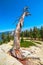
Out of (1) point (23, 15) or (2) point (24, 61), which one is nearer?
(2) point (24, 61)

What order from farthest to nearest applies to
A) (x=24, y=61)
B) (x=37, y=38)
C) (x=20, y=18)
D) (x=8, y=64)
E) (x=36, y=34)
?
1. (x=37, y=38)
2. (x=36, y=34)
3. (x=20, y=18)
4. (x=24, y=61)
5. (x=8, y=64)

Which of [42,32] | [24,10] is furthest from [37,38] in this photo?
[24,10]

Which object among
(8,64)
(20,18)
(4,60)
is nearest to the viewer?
(8,64)

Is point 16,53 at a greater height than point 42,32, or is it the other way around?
point 42,32

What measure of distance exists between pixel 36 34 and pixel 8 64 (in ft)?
206

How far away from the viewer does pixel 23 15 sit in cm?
1139

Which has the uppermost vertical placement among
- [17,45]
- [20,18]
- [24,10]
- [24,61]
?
[24,10]

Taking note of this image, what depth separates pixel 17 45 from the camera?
1066 cm

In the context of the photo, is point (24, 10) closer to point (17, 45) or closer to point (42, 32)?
point (17, 45)

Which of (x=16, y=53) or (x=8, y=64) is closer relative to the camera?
(x=8, y=64)

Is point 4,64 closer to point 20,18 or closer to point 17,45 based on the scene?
point 17,45

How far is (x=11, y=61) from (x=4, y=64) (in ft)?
1.78

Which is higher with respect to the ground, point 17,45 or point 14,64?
Result: point 17,45

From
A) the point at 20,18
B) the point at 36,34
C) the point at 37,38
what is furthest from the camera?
the point at 37,38
